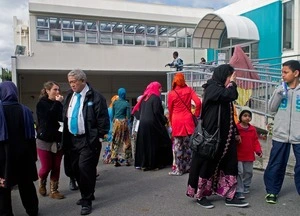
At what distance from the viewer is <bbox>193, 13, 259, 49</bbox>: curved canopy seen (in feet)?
51.2

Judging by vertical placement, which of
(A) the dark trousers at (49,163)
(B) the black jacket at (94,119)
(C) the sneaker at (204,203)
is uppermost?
(B) the black jacket at (94,119)

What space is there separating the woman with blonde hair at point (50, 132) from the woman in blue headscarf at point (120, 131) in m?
2.29

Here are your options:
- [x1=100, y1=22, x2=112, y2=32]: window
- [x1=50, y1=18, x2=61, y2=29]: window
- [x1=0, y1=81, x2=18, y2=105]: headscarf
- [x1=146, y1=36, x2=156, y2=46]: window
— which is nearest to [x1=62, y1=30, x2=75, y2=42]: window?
[x1=50, y1=18, x2=61, y2=29]: window

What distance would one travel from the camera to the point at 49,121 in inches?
187

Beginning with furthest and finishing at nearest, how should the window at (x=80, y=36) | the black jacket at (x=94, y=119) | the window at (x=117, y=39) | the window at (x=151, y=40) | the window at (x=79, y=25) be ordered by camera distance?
the window at (x=151, y=40) < the window at (x=117, y=39) < the window at (x=79, y=25) < the window at (x=80, y=36) < the black jacket at (x=94, y=119)

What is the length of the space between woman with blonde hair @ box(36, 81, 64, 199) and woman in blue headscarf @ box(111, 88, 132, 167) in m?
2.29

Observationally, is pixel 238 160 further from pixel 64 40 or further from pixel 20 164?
pixel 64 40

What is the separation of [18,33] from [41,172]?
27084 mm

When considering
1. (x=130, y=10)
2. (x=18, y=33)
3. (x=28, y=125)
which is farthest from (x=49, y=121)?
(x=18, y=33)

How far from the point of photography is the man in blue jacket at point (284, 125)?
166 inches

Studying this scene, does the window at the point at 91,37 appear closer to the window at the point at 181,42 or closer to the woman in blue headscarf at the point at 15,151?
the window at the point at 181,42

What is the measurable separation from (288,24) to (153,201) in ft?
42.1

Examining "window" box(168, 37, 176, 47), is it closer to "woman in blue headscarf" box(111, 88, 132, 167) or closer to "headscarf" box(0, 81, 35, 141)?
"woman in blue headscarf" box(111, 88, 132, 167)

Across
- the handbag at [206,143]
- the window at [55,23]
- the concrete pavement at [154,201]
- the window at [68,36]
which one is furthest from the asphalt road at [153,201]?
the window at [55,23]
